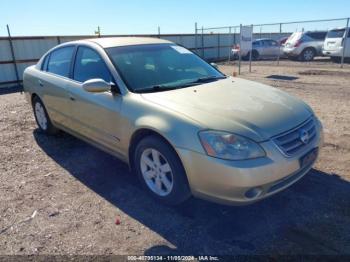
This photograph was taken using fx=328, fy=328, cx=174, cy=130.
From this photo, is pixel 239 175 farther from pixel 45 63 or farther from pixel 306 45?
pixel 306 45

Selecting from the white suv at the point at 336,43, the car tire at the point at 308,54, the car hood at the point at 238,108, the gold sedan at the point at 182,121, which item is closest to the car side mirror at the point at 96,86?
the gold sedan at the point at 182,121

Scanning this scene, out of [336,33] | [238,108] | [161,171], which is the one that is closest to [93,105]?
[161,171]

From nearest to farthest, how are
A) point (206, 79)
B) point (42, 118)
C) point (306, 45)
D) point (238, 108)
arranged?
point (238, 108) → point (206, 79) → point (42, 118) → point (306, 45)

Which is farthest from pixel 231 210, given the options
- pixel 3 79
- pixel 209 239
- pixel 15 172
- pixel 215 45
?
pixel 215 45

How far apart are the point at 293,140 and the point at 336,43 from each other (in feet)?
51.7

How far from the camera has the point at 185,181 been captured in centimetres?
305

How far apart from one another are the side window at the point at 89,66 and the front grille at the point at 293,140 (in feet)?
6.61

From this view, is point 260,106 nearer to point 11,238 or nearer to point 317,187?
point 317,187

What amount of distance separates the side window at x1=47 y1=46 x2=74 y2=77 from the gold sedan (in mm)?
29

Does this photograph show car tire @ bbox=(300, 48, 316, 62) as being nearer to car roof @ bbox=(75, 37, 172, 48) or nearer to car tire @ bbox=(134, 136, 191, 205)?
car roof @ bbox=(75, 37, 172, 48)

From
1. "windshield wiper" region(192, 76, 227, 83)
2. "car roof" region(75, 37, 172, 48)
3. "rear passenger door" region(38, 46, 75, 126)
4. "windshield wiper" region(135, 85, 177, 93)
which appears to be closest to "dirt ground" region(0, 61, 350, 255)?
"rear passenger door" region(38, 46, 75, 126)

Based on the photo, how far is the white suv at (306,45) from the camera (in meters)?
19.4

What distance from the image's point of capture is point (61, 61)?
4.84 m

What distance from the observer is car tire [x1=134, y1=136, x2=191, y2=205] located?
3.06m
